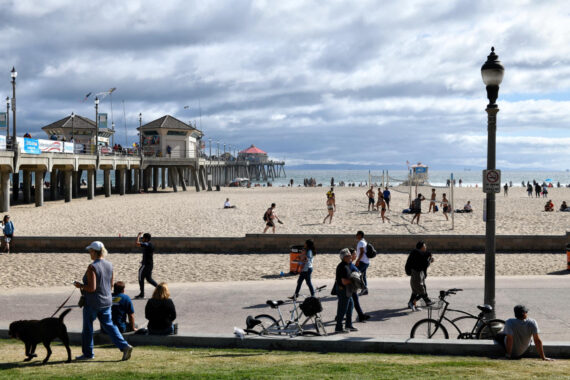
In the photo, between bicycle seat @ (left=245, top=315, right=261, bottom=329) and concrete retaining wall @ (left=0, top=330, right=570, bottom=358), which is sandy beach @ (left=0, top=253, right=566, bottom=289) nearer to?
concrete retaining wall @ (left=0, top=330, right=570, bottom=358)

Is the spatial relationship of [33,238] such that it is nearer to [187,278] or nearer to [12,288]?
[12,288]

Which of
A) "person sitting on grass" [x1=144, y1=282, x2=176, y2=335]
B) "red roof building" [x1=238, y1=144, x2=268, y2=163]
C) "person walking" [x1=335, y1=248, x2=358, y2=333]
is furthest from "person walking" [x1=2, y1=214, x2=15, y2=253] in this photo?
"red roof building" [x1=238, y1=144, x2=268, y2=163]

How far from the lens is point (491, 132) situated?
7984 mm

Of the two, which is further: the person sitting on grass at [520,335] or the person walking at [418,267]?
the person walking at [418,267]

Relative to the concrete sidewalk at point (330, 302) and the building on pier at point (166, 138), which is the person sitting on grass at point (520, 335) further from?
the building on pier at point (166, 138)

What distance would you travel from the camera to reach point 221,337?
7914mm

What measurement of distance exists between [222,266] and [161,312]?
25.3ft

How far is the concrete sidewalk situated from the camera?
9.08 metres

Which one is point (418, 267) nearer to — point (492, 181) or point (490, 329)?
point (490, 329)

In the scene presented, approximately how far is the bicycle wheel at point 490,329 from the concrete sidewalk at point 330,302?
534mm

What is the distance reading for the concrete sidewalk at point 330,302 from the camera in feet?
29.8

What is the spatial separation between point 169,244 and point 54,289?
573 centimetres

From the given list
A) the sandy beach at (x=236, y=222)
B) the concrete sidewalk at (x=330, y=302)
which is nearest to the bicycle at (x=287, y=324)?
the concrete sidewalk at (x=330, y=302)

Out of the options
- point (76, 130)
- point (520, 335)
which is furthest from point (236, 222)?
point (76, 130)
